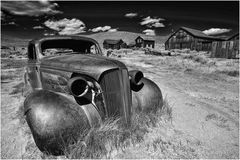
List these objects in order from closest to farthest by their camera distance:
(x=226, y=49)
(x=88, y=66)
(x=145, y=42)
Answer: (x=88, y=66), (x=226, y=49), (x=145, y=42)

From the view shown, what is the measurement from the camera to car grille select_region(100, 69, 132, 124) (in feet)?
8.31

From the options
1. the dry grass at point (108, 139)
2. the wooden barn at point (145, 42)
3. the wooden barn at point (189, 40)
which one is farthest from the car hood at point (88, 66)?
the wooden barn at point (145, 42)

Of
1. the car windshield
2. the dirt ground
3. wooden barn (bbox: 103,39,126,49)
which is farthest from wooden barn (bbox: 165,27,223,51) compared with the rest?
the car windshield

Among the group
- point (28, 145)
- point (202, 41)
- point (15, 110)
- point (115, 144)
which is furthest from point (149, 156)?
point (202, 41)

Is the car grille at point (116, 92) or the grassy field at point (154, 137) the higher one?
the car grille at point (116, 92)

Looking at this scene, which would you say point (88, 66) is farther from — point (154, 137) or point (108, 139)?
point (154, 137)

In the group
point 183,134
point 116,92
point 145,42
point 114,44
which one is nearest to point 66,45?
point 116,92

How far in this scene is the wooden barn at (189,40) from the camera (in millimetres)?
35438

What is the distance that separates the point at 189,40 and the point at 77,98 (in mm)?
41603

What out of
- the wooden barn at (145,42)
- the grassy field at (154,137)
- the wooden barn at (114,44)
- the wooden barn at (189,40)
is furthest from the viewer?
the wooden barn at (145,42)

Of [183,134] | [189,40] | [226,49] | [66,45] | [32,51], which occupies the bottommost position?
[183,134]

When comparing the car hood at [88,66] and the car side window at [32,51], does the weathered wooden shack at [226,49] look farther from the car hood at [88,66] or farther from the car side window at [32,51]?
the car side window at [32,51]

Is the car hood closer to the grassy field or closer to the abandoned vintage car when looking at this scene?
the abandoned vintage car

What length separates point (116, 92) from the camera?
261 cm
